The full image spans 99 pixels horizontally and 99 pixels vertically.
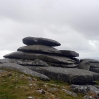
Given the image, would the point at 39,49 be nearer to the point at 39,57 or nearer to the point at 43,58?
the point at 39,57

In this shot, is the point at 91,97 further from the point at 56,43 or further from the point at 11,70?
the point at 56,43

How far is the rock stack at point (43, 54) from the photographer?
34812 millimetres

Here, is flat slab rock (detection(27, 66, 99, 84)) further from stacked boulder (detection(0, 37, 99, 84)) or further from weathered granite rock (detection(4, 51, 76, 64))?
weathered granite rock (detection(4, 51, 76, 64))

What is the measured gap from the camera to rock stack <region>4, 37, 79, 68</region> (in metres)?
34.8

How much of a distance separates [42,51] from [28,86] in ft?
56.5

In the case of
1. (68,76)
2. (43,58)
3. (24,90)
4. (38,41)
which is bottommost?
(24,90)

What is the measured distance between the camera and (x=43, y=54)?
3622 centimetres

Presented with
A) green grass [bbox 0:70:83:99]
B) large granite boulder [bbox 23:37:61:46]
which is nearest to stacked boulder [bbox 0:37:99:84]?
large granite boulder [bbox 23:37:61:46]

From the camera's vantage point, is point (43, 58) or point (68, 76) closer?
point (68, 76)

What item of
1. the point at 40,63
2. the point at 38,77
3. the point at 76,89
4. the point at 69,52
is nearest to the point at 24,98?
the point at 76,89

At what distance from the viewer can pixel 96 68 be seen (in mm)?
43469

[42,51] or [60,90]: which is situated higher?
[42,51]

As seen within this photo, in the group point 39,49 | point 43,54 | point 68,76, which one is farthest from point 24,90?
point 39,49

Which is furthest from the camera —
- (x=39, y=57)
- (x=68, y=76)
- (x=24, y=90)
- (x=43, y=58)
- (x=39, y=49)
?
(x=39, y=49)
